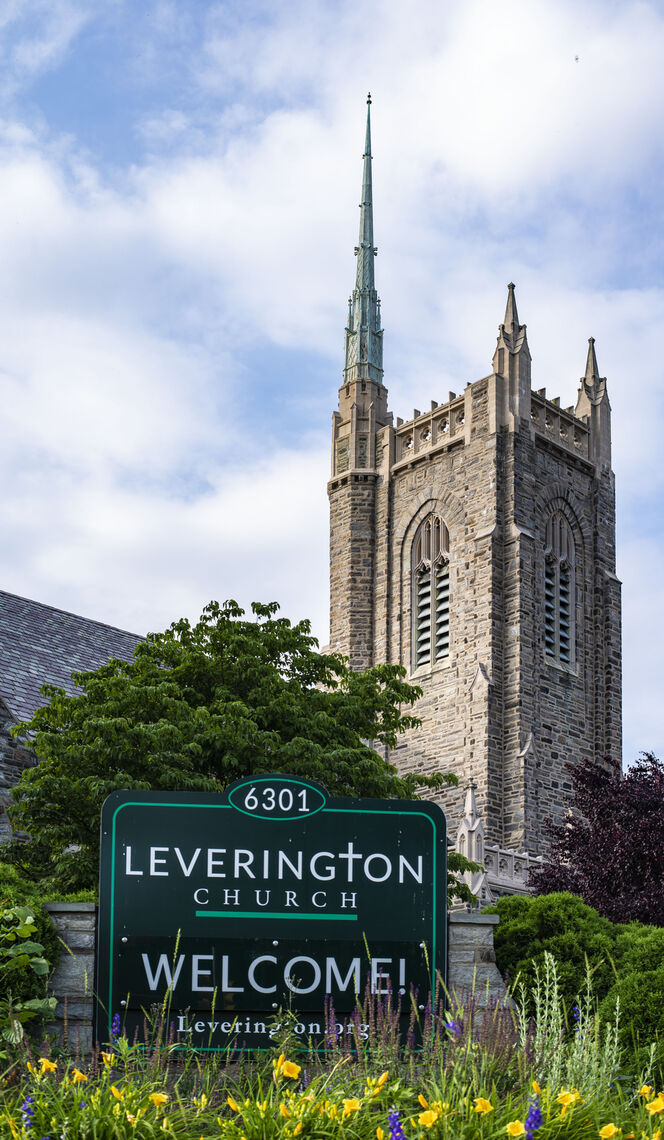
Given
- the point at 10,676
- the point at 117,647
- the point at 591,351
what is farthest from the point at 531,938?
the point at 591,351

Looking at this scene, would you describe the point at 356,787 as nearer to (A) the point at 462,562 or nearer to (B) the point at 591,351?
(A) the point at 462,562

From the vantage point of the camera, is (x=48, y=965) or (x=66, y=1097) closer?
(x=66, y=1097)

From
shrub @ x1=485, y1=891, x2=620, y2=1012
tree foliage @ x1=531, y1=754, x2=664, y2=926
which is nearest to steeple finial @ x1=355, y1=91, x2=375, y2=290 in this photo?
tree foliage @ x1=531, y1=754, x2=664, y2=926

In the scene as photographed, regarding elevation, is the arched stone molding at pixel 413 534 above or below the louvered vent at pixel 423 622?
above

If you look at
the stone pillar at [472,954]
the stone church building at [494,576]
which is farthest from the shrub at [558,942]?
the stone church building at [494,576]

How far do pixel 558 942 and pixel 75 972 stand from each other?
3075 millimetres

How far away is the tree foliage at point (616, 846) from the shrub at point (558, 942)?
14.8 metres

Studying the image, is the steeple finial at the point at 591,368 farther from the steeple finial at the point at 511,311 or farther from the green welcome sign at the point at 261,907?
the green welcome sign at the point at 261,907

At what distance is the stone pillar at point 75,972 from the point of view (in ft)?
26.4

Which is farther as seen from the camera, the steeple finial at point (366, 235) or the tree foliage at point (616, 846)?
the steeple finial at point (366, 235)

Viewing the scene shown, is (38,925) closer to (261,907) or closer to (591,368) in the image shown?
(261,907)

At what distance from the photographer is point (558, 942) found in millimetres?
A: 9109

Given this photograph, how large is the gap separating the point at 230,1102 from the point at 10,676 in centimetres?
2140

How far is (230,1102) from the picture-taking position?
6.06m
